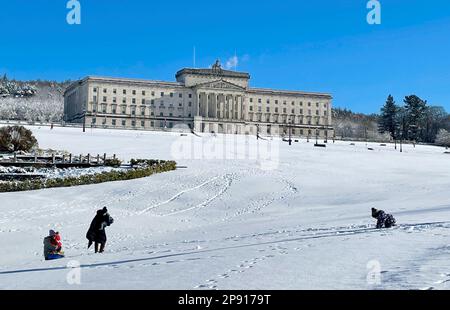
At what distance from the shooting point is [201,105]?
6344 inches

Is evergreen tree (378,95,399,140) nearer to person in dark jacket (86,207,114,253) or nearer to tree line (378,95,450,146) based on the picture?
tree line (378,95,450,146)

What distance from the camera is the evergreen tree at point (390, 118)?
159 m

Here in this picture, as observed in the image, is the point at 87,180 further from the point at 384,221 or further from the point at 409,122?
the point at 409,122

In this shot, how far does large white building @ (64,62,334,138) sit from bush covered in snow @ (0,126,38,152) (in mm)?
92582

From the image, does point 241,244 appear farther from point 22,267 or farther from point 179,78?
point 179,78

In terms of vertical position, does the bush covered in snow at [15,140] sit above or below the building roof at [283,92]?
below

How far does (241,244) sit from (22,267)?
592 centimetres

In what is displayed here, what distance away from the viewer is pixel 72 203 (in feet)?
109

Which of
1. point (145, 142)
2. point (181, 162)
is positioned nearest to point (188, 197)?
point (181, 162)

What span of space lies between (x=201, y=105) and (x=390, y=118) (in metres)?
52.4

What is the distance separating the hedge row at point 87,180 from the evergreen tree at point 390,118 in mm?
122151

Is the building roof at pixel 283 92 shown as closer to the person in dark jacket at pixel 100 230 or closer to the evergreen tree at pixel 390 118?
the evergreen tree at pixel 390 118

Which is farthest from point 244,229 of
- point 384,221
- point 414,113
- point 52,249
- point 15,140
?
point 414,113

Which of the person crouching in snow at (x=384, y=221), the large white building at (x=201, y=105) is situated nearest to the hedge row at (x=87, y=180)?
the person crouching in snow at (x=384, y=221)
